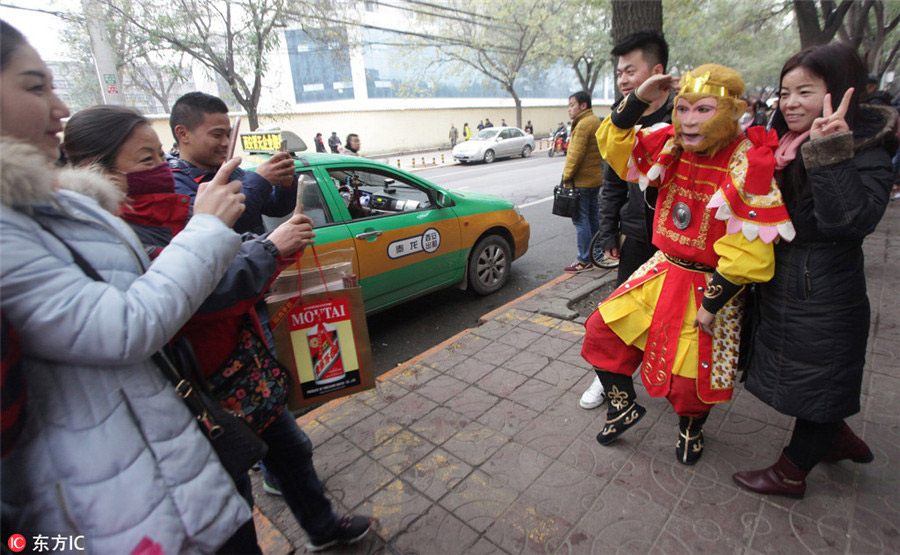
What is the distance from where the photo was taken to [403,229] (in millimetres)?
4223

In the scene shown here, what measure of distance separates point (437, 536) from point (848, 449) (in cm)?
189

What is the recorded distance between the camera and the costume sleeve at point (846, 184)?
159 centimetres

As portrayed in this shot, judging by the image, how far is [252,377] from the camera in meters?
1.50

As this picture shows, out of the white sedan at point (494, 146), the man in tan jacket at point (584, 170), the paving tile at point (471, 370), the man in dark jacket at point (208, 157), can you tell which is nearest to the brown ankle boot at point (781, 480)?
the paving tile at point (471, 370)

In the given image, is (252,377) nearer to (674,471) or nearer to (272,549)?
(272,549)

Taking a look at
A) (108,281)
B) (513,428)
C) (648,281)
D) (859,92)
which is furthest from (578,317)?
(108,281)

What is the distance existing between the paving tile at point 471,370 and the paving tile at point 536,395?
0.30 meters

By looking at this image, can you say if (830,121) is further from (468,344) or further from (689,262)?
(468,344)

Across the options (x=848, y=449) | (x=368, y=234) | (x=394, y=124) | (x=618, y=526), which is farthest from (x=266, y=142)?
(x=394, y=124)

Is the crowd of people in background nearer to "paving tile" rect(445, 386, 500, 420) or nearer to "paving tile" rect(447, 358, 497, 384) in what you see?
"paving tile" rect(445, 386, 500, 420)

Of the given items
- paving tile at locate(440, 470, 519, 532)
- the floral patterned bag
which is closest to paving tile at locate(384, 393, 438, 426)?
paving tile at locate(440, 470, 519, 532)

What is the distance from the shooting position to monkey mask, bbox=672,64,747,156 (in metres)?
1.86

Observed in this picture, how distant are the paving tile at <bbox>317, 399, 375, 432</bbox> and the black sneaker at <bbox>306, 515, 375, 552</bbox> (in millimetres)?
836

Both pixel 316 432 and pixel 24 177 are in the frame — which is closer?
pixel 24 177
